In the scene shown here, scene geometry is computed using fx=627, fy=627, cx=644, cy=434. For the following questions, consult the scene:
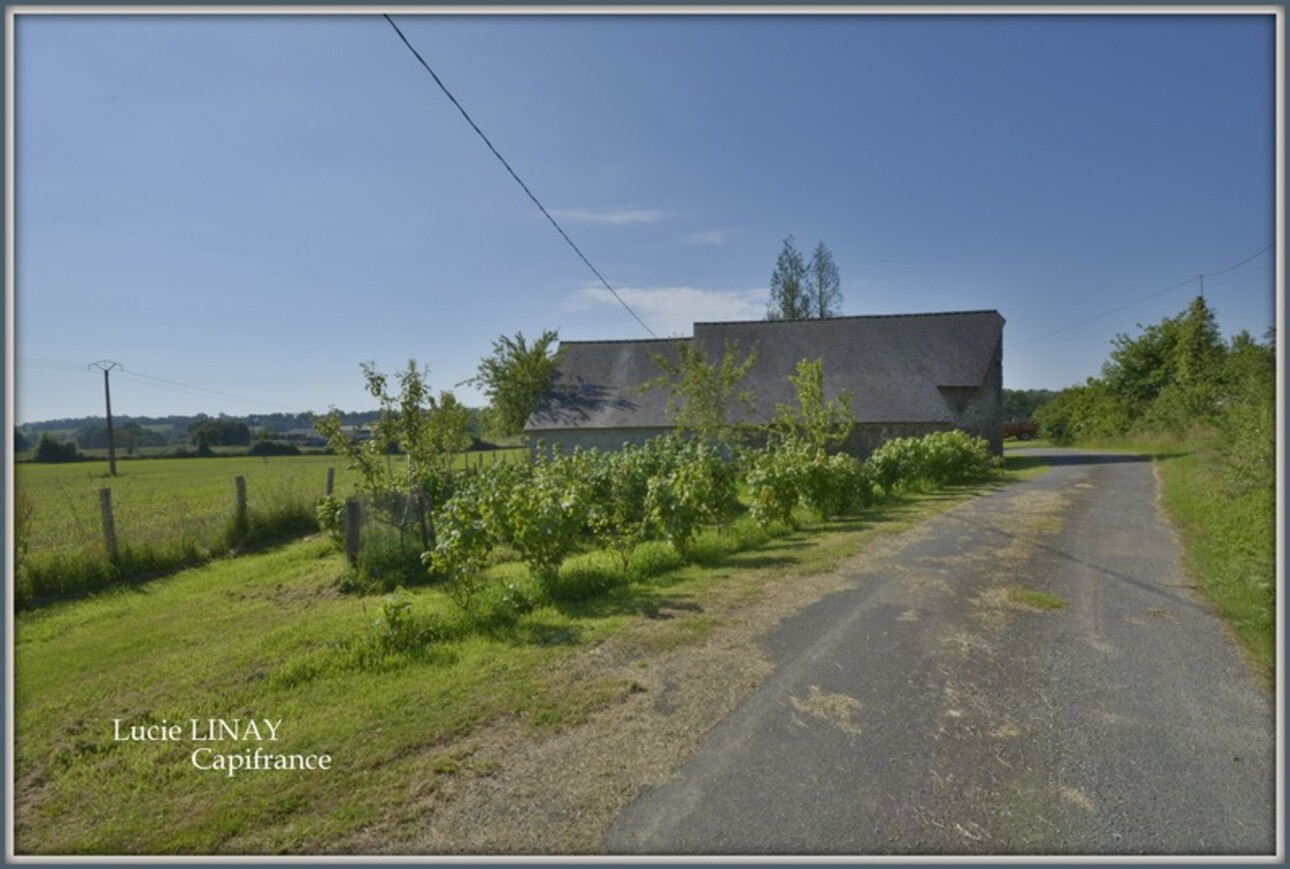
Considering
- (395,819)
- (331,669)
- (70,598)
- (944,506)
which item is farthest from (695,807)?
(944,506)

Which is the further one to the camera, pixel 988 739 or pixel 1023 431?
pixel 1023 431

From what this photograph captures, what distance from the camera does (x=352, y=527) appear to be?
847 centimetres

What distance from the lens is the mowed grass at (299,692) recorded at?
9.33ft

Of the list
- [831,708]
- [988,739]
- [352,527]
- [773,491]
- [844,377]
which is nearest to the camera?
[988,739]

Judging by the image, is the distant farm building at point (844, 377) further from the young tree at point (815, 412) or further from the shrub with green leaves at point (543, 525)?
the shrub with green leaves at point (543, 525)

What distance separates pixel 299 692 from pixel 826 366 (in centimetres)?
2533

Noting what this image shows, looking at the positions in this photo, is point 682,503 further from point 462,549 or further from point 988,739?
point 988,739

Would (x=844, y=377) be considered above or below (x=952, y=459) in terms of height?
above

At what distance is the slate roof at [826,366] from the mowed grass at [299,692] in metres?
18.1

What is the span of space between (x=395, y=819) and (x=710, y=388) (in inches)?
612

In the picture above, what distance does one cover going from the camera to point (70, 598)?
7.93m

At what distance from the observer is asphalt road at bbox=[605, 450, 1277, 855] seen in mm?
2631

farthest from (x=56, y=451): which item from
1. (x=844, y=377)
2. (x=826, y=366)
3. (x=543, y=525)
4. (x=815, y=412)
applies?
(x=826, y=366)

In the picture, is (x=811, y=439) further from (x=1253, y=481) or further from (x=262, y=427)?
(x=262, y=427)
